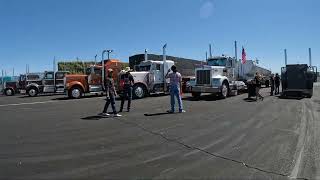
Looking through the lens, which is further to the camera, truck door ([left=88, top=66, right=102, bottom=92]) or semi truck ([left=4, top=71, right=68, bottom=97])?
semi truck ([left=4, top=71, right=68, bottom=97])

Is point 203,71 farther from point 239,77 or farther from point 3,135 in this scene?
point 3,135

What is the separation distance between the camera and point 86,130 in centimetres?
1073

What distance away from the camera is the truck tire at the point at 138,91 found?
978 inches

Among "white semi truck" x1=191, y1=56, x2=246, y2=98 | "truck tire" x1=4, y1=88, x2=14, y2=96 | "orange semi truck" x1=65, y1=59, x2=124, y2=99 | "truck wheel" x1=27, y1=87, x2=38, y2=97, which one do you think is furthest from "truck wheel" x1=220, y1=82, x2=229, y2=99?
"truck tire" x1=4, y1=88, x2=14, y2=96

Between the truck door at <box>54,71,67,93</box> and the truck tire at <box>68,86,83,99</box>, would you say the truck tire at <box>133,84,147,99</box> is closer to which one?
A: the truck tire at <box>68,86,83,99</box>

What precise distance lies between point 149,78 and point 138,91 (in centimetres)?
139

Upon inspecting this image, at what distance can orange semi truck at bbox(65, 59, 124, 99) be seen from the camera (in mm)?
26938

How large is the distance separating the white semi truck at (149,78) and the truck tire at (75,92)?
4347mm

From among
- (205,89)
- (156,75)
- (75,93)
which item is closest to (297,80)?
(205,89)

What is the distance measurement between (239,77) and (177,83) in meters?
15.2

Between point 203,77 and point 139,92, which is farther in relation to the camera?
point 139,92

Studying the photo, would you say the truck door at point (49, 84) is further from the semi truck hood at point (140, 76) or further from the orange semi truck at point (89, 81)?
the semi truck hood at point (140, 76)

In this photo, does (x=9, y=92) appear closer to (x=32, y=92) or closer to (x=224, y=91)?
(x=32, y=92)

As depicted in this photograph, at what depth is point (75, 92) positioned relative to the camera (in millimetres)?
26953
